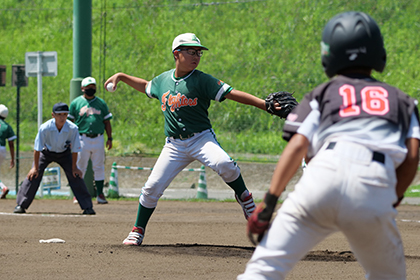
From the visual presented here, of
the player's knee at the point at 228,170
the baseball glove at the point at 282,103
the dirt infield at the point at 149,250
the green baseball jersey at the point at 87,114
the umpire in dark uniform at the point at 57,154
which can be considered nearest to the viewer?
the dirt infield at the point at 149,250

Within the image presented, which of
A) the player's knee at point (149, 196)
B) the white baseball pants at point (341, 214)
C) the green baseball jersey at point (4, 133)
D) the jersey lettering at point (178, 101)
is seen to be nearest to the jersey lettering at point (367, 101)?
the white baseball pants at point (341, 214)

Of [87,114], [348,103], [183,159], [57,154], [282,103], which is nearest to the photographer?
[348,103]

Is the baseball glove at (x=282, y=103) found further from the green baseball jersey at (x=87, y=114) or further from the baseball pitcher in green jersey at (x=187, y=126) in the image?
the green baseball jersey at (x=87, y=114)

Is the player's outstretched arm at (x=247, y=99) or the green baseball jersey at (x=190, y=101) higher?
the player's outstretched arm at (x=247, y=99)

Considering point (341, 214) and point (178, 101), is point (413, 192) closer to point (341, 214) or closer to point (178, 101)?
point (178, 101)

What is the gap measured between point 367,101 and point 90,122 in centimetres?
951

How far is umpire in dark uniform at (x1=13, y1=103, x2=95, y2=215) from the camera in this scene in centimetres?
959

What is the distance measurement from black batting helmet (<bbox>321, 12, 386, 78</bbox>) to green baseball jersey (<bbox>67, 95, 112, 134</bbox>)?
9.21 meters

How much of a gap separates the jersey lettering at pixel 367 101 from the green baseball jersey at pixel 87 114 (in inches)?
370

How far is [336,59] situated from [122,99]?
1673 centimetres

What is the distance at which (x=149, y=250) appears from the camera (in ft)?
20.4

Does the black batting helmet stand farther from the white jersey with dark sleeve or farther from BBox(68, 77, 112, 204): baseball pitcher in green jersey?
BBox(68, 77, 112, 204): baseball pitcher in green jersey

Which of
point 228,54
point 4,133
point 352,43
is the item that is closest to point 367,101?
point 352,43

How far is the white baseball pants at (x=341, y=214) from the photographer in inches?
107
